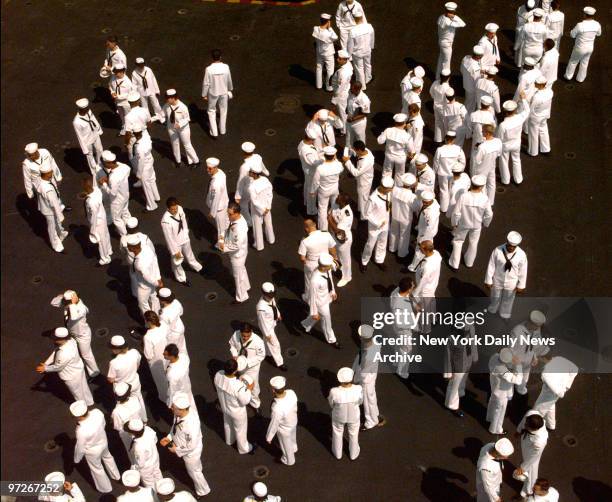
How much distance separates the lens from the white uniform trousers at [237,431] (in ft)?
45.1

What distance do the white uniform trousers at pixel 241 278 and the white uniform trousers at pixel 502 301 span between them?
14.7ft

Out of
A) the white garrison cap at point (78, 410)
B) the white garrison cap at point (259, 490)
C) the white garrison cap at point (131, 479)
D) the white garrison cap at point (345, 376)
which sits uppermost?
the white garrison cap at point (345, 376)

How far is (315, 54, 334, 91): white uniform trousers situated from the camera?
21195 millimetres

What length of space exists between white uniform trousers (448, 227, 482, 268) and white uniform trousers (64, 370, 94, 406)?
7.14 meters

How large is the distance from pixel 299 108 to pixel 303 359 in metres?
7.69

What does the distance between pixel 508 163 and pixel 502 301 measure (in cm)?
406

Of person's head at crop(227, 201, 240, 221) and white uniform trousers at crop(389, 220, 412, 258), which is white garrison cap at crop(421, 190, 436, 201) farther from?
person's head at crop(227, 201, 240, 221)

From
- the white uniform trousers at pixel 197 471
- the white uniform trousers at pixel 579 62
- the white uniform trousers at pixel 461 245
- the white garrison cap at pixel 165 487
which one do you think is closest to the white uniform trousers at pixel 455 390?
the white uniform trousers at pixel 461 245

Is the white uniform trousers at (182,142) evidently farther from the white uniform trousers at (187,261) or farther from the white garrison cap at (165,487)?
the white garrison cap at (165,487)

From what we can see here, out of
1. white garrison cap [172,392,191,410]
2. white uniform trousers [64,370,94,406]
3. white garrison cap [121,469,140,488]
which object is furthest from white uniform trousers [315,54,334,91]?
white garrison cap [121,469,140,488]

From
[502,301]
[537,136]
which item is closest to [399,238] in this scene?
[502,301]

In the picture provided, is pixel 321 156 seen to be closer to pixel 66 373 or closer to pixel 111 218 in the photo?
pixel 111 218

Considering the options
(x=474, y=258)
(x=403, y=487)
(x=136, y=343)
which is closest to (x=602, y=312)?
(x=474, y=258)

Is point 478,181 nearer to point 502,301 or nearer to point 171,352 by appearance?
point 502,301
